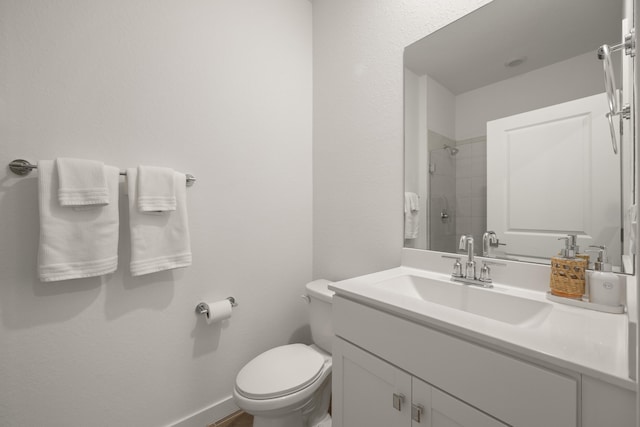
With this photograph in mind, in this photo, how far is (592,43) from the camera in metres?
0.82

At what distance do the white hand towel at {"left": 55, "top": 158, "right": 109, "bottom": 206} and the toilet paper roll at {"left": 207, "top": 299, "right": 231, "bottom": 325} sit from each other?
2.13ft

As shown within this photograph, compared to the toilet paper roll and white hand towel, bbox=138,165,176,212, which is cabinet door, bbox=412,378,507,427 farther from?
white hand towel, bbox=138,165,176,212

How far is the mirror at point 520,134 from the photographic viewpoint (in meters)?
0.80

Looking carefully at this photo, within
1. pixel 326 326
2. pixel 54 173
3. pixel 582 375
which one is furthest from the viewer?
pixel 326 326

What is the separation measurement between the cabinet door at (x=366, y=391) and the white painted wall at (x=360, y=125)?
1.90 ft

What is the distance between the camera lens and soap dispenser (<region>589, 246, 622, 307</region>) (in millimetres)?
712

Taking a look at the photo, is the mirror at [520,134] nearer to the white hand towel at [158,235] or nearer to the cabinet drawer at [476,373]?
the cabinet drawer at [476,373]

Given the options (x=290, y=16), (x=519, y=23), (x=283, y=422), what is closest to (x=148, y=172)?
(x=283, y=422)

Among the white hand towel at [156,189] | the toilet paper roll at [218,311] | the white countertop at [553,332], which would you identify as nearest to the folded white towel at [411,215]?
the white countertop at [553,332]

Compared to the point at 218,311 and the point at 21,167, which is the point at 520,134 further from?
the point at 21,167

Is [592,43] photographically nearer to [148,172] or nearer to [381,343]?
[381,343]

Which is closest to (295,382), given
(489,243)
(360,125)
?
(489,243)

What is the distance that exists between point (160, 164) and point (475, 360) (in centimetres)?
137

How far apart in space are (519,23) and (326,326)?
1556mm
